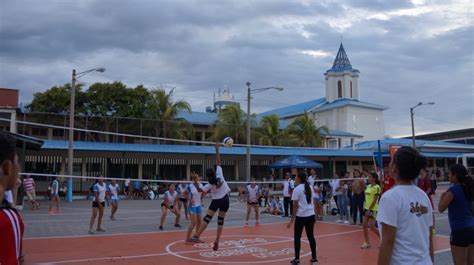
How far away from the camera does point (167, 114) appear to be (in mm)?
36625

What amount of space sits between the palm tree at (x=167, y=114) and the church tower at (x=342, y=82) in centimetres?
3498

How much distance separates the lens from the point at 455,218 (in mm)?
5516

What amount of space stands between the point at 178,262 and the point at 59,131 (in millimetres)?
28435

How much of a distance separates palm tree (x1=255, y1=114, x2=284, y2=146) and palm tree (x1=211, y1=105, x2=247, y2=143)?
182cm

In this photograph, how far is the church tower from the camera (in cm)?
6606

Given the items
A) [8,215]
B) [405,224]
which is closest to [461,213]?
[405,224]

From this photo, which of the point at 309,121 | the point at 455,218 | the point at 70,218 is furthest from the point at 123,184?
the point at 455,218

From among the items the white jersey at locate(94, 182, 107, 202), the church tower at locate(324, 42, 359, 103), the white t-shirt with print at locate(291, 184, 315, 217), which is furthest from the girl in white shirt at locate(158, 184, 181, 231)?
the church tower at locate(324, 42, 359, 103)

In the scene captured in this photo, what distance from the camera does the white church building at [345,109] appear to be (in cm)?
6284

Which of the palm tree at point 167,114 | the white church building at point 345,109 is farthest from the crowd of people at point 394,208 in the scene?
the white church building at point 345,109

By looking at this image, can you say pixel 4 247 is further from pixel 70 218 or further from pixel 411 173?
pixel 70 218

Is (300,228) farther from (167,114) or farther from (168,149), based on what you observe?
(167,114)

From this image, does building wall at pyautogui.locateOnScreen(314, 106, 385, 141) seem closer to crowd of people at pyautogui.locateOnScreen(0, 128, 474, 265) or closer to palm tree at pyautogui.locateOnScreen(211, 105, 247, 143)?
palm tree at pyautogui.locateOnScreen(211, 105, 247, 143)

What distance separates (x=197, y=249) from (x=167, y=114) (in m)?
27.1
